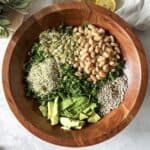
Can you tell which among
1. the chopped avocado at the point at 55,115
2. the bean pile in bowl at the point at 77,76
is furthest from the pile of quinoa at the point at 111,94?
the chopped avocado at the point at 55,115

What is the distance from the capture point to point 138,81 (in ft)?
3.66

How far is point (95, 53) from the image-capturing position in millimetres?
1162

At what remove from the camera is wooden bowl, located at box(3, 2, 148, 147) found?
43.5 inches

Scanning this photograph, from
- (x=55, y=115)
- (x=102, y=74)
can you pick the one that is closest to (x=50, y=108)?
(x=55, y=115)

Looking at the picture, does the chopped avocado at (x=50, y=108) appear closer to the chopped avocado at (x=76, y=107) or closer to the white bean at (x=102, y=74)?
the chopped avocado at (x=76, y=107)

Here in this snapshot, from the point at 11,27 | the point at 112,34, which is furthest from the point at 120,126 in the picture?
the point at 11,27

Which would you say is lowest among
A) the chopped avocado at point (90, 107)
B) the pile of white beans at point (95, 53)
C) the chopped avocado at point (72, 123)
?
the chopped avocado at point (72, 123)

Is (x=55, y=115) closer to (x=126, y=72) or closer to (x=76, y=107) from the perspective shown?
(x=76, y=107)

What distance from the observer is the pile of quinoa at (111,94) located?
1.17 meters

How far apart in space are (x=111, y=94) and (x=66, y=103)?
0.11 m

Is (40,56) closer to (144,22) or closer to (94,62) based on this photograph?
(94,62)

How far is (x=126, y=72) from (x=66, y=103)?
0.16 meters

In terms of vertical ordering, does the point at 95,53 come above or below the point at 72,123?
above

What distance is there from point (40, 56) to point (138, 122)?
30cm
